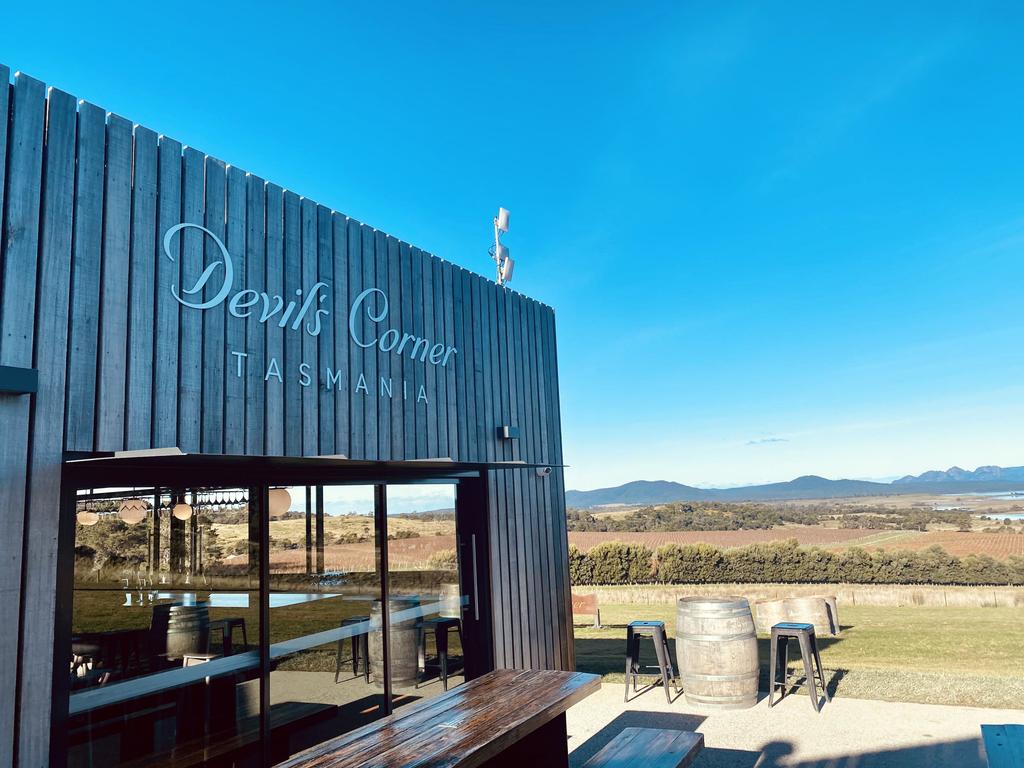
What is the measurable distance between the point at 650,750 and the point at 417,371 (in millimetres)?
3016

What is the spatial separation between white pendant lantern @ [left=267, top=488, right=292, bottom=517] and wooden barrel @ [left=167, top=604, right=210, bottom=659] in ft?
2.21

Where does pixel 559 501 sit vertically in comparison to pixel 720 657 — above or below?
above

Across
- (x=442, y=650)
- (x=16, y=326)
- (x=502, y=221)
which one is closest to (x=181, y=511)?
(x=16, y=326)

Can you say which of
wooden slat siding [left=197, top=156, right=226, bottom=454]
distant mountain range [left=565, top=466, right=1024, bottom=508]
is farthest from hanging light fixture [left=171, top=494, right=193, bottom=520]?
distant mountain range [left=565, top=466, right=1024, bottom=508]

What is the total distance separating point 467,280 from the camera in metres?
5.89

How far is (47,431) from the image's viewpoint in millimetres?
2820

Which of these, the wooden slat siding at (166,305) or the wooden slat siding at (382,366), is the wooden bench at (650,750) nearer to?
the wooden slat siding at (382,366)

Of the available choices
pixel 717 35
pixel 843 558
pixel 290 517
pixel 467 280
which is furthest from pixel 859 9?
pixel 843 558

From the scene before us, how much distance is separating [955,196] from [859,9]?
1162 cm

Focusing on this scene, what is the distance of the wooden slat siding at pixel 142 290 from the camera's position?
3164 millimetres

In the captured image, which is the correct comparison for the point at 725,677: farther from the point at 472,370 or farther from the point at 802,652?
the point at 472,370

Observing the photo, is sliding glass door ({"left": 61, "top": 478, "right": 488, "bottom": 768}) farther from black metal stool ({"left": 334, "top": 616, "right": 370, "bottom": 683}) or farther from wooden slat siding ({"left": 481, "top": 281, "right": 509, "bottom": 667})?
wooden slat siding ({"left": 481, "top": 281, "right": 509, "bottom": 667})

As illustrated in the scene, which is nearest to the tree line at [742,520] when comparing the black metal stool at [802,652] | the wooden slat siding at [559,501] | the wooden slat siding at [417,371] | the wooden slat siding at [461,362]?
the wooden slat siding at [559,501]

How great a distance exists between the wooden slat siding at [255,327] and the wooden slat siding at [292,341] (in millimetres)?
167
